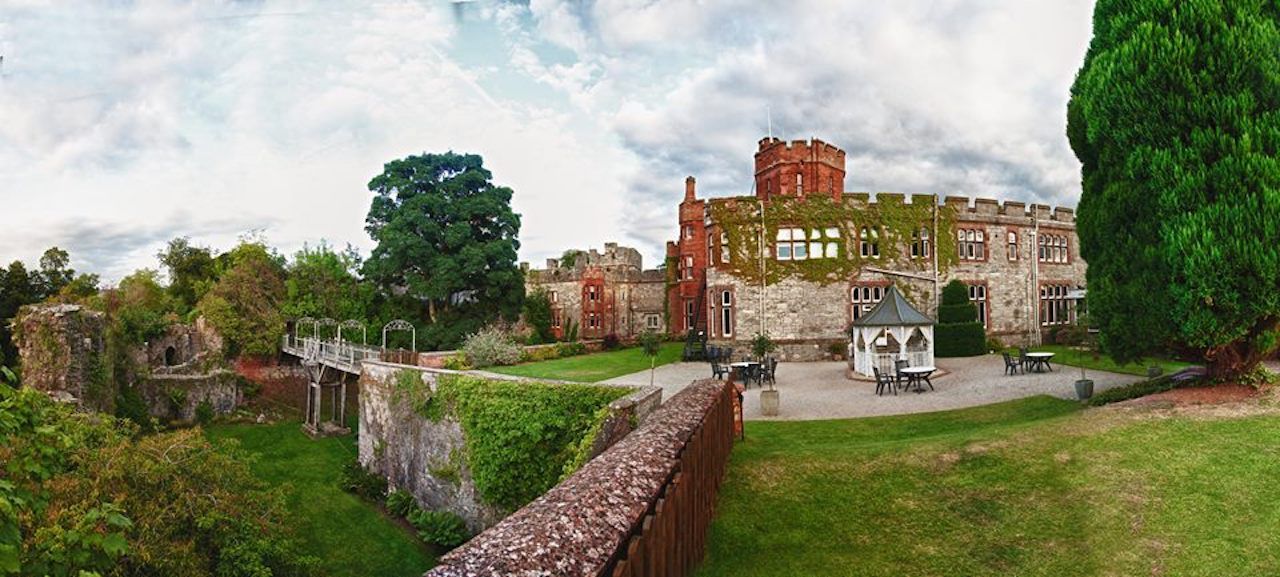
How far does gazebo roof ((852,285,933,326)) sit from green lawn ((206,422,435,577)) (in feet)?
49.6

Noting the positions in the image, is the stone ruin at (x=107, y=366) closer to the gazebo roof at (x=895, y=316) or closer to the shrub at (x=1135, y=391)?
the gazebo roof at (x=895, y=316)

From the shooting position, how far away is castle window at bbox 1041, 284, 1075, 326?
31.0m

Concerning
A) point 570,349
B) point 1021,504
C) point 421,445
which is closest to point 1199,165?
point 1021,504

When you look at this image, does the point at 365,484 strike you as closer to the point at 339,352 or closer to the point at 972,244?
the point at 339,352

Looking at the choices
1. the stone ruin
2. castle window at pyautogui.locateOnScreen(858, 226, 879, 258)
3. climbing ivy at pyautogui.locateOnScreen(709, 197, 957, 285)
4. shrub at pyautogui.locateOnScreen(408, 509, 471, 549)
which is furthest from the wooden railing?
castle window at pyautogui.locateOnScreen(858, 226, 879, 258)

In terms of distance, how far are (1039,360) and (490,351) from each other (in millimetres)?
19807

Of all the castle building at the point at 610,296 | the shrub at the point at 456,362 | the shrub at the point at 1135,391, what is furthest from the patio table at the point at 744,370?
the castle building at the point at 610,296

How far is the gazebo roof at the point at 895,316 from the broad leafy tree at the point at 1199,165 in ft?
28.4

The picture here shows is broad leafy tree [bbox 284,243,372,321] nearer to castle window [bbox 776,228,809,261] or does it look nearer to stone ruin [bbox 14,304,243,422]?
stone ruin [bbox 14,304,243,422]

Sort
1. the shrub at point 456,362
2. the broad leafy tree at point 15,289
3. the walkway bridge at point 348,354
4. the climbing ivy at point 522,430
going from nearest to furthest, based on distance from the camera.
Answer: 1. the climbing ivy at point 522,430
2. the shrub at point 456,362
3. the walkway bridge at point 348,354
4. the broad leafy tree at point 15,289

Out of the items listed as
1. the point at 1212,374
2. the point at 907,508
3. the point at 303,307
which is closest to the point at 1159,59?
the point at 1212,374

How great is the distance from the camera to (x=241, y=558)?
11453 millimetres

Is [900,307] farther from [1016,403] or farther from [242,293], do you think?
[242,293]

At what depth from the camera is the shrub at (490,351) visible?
26.2 meters
